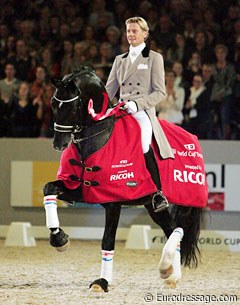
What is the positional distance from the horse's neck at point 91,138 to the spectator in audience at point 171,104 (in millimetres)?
4507

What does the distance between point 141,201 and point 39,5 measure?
7619 millimetres

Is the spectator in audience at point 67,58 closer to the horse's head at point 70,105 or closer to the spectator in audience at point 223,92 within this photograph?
the spectator in audience at point 223,92

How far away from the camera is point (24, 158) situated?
11.7m

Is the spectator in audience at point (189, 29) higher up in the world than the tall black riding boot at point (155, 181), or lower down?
higher up

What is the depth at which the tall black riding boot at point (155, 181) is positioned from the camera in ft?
24.1

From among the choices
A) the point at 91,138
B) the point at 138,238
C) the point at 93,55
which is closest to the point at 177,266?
the point at 91,138

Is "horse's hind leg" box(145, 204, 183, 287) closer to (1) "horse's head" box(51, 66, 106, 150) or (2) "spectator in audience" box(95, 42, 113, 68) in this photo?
(1) "horse's head" box(51, 66, 106, 150)

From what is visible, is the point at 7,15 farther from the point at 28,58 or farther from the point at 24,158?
the point at 24,158

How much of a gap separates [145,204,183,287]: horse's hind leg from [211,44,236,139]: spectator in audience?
13.6 ft

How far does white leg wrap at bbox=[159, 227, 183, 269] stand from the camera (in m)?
7.09

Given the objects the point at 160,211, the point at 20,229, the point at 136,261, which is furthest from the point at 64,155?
the point at 20,229

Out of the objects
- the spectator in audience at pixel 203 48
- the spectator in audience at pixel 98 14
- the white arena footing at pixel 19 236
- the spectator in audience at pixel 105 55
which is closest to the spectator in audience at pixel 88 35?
the spectator in audience at pixel 98 14

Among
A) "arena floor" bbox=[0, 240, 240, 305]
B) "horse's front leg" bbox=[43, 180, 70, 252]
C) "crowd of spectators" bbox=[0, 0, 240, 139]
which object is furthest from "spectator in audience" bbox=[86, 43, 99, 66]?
"horse's front leg" bbox=[43, 180, 70, 252]

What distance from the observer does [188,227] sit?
8.07 metres
